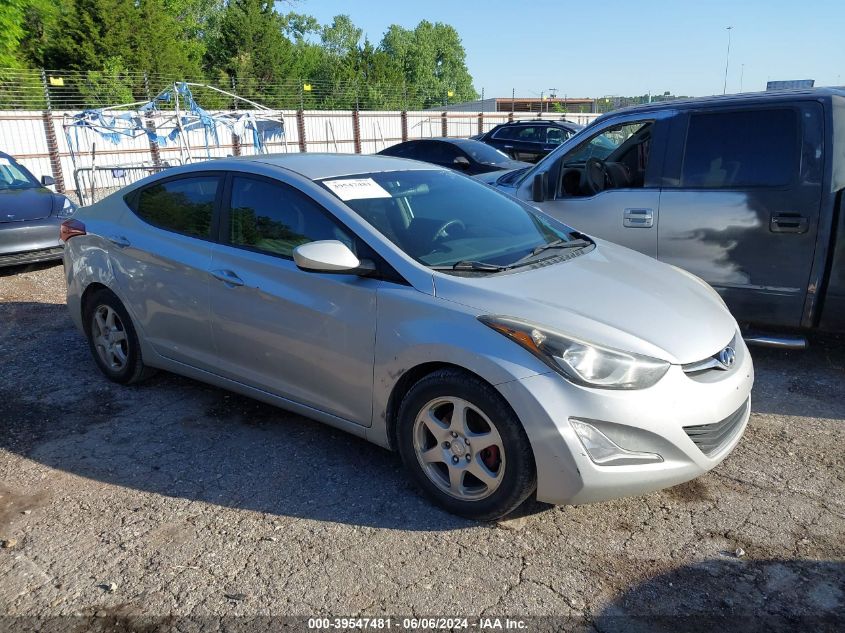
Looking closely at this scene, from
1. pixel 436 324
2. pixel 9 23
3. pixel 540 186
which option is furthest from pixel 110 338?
pixel 9 23

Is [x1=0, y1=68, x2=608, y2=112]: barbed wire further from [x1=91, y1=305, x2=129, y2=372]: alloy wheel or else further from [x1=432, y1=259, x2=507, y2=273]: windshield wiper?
[x1=432, y1=259, x2=507, y2=273]: windshield wiper

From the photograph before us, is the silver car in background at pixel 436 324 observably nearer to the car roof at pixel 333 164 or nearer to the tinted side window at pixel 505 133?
the car roof at pixel 333 164

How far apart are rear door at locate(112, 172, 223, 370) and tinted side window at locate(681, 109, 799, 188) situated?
3.39m

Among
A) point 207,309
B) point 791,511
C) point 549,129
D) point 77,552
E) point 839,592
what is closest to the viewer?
point 839,592

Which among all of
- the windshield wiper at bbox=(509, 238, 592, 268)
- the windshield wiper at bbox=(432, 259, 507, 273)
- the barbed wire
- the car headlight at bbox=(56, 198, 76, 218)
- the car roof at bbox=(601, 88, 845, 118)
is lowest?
the car headlight at bbox=(56, 198, 76, 218)

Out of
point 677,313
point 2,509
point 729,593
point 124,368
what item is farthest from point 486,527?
point 124,368

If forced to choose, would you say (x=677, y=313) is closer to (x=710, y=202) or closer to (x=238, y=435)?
(x=710, y=202)

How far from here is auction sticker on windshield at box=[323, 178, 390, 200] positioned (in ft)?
12.3

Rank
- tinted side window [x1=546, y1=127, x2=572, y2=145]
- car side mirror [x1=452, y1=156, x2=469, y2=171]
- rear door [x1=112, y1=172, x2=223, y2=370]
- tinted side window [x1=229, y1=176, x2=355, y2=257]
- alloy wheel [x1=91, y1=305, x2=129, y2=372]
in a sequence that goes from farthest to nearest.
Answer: tinted side window [x1=546, y1=127, x2=572, y2=145] < car side mirror [x1=452, y1=156, x2=469, y2=171] < alloy wheel [x1=91, y1=305, x2=129, y2=372] < rear door [x1=112, y1=172, x2=223, y2=370] < tinted side window [x1=229, y1=176, x2=355, y2=257]

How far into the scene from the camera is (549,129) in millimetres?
18141

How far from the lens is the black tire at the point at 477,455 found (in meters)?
2.95

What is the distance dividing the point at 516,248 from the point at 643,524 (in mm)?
1537

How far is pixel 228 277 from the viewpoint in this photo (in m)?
3.96

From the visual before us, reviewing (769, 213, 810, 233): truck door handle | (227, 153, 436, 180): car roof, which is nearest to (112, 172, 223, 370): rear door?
(227, 153, 436, 180): car roof
